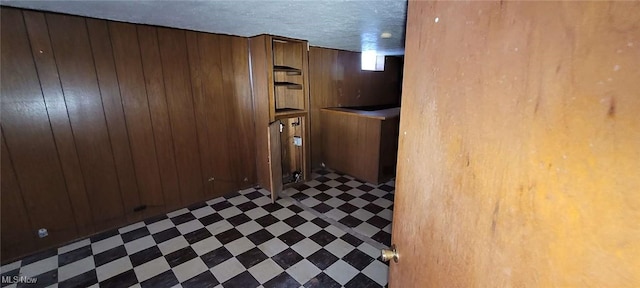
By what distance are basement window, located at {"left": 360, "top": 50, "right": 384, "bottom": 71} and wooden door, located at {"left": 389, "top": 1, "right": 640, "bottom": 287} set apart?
4228mm

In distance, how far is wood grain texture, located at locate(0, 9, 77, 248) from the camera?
6.29 ft

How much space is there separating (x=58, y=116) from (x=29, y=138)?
25 centimetres

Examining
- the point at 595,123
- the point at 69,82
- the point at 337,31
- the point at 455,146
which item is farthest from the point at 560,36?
the point at 69,82

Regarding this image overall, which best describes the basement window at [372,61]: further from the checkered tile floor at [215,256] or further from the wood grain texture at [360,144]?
the checkered tile floor at [215,256]

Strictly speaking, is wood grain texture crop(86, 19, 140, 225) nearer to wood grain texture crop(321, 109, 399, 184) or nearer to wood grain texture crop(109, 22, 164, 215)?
wood grain texture crop(109, 22, 164, 215)

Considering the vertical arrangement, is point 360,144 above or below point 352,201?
above

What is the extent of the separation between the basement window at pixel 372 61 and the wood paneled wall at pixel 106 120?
8.08ft

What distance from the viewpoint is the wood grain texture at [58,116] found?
1985mm

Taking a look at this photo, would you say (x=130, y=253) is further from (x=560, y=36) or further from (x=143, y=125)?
(x=560, y=36)

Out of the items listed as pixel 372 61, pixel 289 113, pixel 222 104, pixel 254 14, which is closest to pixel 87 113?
pixel 222 104

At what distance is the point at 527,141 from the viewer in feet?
1.58

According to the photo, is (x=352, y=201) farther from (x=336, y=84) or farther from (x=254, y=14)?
(x=254, y=14)

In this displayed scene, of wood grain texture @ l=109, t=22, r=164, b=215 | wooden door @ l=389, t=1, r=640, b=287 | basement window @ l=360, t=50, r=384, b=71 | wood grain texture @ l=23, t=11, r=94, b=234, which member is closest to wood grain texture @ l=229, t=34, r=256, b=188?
wood grain texture @ l=109, t=22, r=164, b=215

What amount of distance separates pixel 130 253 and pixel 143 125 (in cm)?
122
